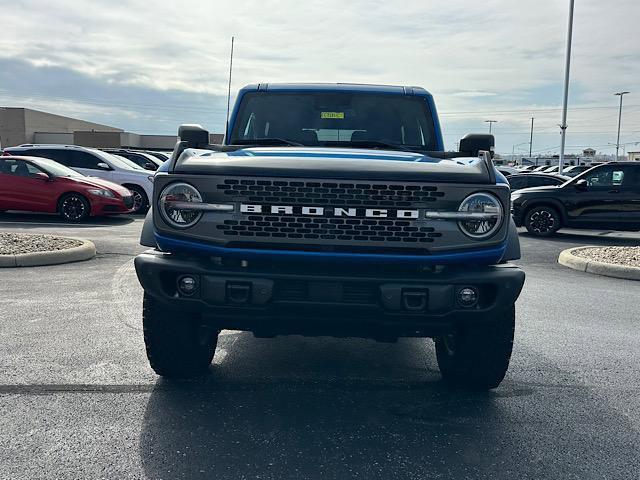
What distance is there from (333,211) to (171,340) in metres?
1.31

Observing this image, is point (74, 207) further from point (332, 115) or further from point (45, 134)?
point (45, 134)

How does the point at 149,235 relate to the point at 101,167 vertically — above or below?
below

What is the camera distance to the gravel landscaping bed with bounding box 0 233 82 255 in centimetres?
869

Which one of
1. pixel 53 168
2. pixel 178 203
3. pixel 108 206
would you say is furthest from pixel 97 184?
pixel 178 203

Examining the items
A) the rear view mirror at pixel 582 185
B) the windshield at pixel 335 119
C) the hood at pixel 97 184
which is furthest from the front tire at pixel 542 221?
A: the windshield at pixel 335 119

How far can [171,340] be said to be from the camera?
3855 millimetres

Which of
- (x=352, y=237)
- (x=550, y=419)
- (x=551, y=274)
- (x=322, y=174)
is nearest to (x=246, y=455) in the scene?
(x=352, y=237)

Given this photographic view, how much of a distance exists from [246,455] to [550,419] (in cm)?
175

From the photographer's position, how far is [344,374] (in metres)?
4.40

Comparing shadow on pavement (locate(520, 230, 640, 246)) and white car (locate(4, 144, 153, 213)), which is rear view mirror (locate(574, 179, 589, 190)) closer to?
shadow on pavement (locate(520, 230, 640, 246))

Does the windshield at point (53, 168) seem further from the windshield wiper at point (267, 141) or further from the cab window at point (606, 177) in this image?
the cab window at point (606, 177)

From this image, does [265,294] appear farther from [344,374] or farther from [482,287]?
[344,374]

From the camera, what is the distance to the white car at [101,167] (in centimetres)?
1625

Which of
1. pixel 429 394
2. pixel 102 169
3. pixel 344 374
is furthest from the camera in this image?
pixel 102 169
